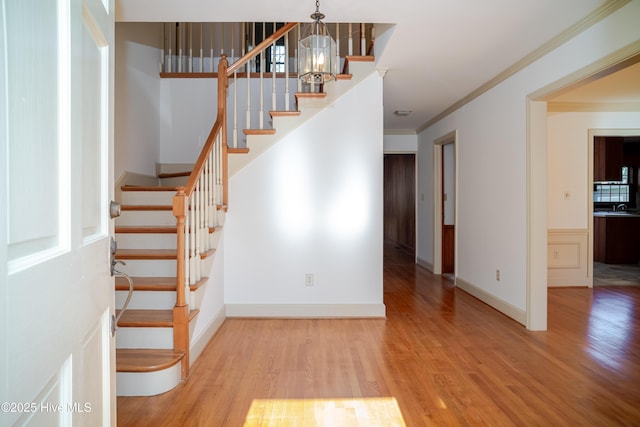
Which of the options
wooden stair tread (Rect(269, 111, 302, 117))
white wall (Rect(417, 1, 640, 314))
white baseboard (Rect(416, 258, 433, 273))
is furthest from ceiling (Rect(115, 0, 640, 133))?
white baseboard (Rect(416, 258, 433, 273))

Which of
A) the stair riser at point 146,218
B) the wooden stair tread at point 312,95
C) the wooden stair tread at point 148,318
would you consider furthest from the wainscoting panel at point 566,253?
the stair riser at point 146,218

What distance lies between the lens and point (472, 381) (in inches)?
97.7

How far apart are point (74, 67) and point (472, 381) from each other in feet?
8.62

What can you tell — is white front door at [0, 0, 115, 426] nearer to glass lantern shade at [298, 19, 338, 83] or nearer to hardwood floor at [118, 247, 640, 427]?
hardwood floor at [118, 247, 640, 427]

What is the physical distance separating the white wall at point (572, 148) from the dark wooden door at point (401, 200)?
10.3 ft

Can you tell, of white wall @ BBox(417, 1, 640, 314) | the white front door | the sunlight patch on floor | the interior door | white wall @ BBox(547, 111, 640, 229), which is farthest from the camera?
the interior door

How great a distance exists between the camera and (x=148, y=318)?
8.57 ft

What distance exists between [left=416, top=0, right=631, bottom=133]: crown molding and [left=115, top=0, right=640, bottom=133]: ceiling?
0.02 m

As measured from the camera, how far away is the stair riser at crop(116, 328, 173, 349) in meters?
2.56

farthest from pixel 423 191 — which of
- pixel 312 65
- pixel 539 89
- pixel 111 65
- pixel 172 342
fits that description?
pixel 111 65

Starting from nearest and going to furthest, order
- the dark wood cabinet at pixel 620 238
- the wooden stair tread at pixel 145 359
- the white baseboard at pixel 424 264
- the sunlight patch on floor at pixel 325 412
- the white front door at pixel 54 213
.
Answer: the white front door at pixel 54 213 → the sunlight patch on floor at pixel 325 412 → the wooden stair tread at pixel 145 359 → the white baseboard at pixel 424 264 → the dark wood cabinet at pixel 620 238

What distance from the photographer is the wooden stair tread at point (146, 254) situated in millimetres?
2951

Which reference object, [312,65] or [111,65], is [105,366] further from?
[312,65]

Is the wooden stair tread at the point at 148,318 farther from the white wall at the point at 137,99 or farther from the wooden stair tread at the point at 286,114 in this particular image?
the wooden stair tread at the point at 286,114
